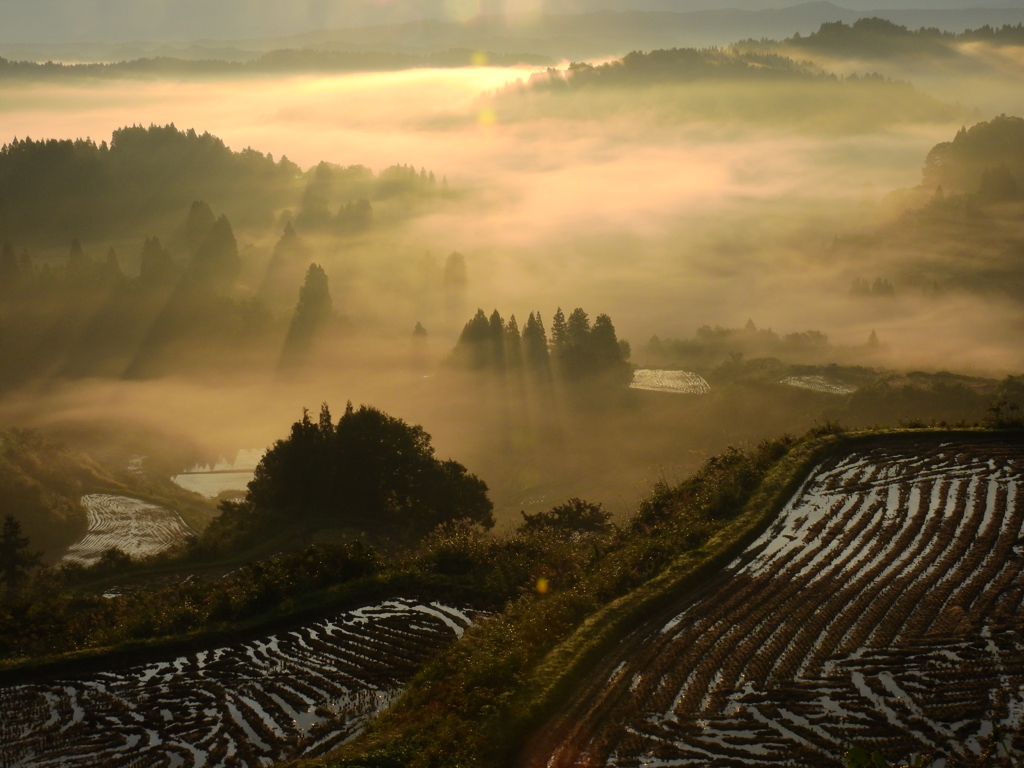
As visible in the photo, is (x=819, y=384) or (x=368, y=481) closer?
(x=368, y=481)

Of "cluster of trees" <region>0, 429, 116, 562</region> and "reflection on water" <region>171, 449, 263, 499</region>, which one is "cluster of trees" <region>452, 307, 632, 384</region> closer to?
"reflection on water" <region>171, 449, 263, 499</region>

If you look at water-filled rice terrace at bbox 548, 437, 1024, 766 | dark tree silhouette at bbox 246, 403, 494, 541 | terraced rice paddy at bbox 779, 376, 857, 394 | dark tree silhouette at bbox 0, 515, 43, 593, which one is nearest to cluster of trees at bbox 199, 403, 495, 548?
dark tree silhouette at bbox 246, 403, 494, 541

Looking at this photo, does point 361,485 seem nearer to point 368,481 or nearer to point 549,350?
point 368,481

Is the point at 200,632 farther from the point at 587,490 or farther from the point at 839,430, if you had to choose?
the point at 587,490

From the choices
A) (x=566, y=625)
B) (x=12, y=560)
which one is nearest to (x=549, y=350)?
(x=12, y=560)

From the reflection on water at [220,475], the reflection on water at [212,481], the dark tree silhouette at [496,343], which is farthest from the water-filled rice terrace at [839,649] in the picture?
the dark tree silhouette at [496,343]

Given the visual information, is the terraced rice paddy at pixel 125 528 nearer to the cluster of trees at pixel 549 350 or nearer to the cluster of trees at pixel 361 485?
the cluster of trees at pixel 361 485

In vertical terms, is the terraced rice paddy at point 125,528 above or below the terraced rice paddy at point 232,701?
below
